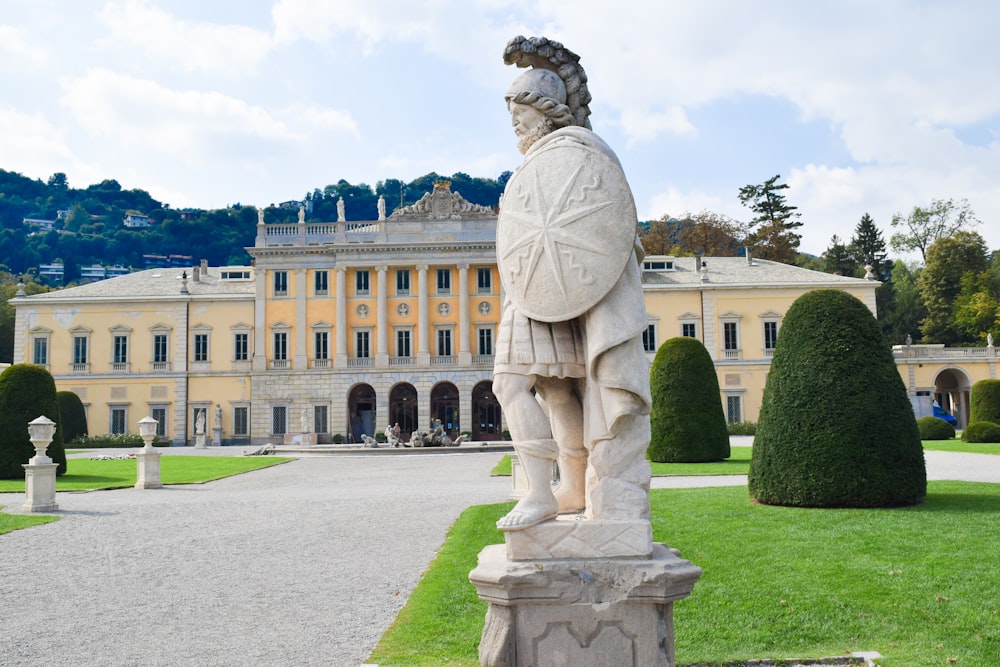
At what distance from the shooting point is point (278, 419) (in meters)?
43.2

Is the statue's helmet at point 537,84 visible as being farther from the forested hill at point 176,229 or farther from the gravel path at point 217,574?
the forested hill at point 176,229

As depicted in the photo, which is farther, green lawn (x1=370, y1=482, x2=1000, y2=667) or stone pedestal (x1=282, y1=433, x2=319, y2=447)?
stone pedestal (x1=282, y1=433, x2=319, y2=447)

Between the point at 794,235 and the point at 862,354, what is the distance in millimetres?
49207

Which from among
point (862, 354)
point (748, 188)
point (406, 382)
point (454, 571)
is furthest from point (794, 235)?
point (454, 571)

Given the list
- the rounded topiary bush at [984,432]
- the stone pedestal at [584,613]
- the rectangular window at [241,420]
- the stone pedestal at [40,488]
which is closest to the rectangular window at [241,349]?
the rectangular window at [241,420]

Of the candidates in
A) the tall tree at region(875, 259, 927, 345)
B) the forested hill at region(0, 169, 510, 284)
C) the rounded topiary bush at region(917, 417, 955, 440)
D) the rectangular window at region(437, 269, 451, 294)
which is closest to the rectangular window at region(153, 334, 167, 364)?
the rectangular window at region(437, 269, 451, 294)

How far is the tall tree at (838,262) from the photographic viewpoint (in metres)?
56.6

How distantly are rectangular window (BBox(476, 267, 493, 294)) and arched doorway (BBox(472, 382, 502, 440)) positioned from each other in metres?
5.10

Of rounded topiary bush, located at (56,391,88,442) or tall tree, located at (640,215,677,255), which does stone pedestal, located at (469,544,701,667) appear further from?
tall tree, located at (640,215,677,255)

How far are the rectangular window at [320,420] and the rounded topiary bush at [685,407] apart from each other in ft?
87.9

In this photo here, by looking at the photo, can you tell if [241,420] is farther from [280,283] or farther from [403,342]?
[403,342]

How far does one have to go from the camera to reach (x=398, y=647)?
5.29m

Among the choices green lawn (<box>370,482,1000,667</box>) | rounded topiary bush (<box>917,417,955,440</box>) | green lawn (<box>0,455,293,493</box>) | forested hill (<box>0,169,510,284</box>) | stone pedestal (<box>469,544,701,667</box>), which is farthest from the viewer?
forested hill (<box>0,169,510,284</box>)

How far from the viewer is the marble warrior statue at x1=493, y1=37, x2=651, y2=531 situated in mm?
3629
